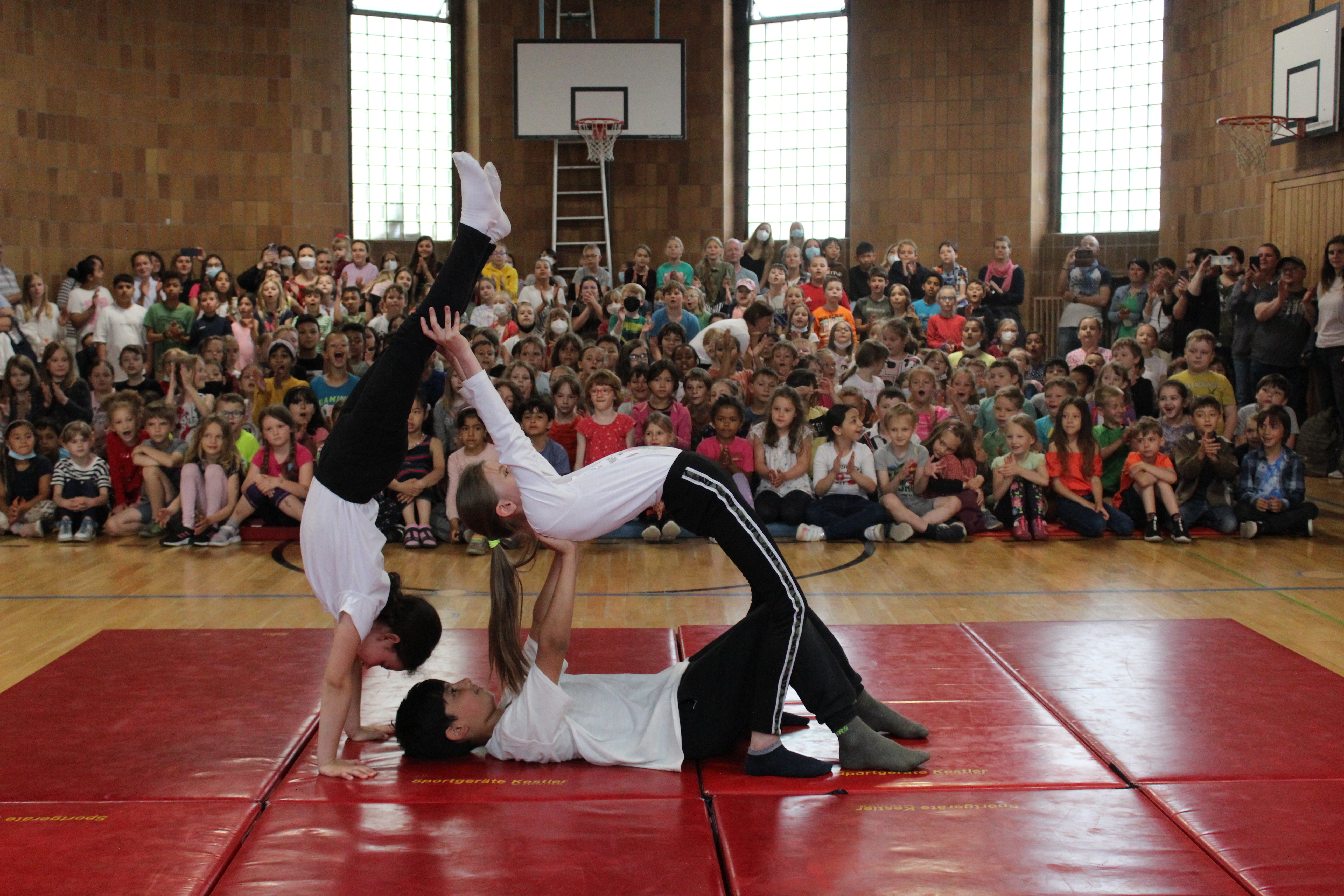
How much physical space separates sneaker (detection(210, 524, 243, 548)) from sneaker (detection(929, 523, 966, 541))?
424 cm

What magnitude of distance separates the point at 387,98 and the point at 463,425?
8.89 meters

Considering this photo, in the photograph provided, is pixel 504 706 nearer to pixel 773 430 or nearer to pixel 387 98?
pixel 773 430

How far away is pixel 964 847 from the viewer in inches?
112

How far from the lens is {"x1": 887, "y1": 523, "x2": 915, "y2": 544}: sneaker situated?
7125 millimetres

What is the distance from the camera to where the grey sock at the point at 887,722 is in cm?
354

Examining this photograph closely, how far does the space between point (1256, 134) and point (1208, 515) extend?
5.48 m

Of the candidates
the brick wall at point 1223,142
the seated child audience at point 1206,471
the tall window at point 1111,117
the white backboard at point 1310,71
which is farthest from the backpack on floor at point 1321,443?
the tall window at point 1111,117

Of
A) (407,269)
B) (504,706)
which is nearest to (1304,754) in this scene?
(504,706)

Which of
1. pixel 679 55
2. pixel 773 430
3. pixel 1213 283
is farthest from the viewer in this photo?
pixel 679 55

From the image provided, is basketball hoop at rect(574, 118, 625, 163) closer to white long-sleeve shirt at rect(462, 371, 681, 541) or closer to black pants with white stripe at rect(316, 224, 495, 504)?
black pants with white stripe at rect(316, 224, 495, 504)

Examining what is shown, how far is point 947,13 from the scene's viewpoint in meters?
14.2

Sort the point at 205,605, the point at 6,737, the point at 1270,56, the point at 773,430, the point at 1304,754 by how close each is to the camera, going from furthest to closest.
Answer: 1. the point at 1270,56
2. the point at 773,430
3. the point at 205,605
4. the point at 6,737
5. the point at 1304,754

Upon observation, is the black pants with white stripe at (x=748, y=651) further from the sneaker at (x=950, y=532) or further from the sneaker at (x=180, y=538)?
the sneaker at (x=180, y=538)

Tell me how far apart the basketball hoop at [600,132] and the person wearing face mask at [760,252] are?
6.62 ft
